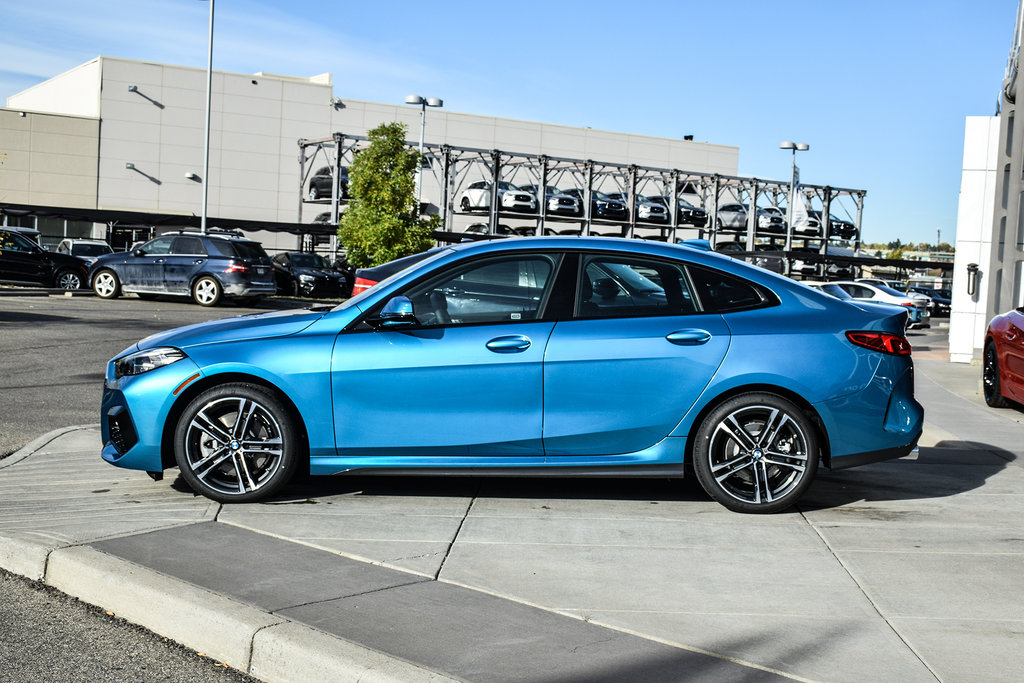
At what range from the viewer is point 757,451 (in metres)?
5.67

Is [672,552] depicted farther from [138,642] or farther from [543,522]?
[138,642]

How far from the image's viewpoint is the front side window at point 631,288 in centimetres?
574

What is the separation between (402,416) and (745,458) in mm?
1887

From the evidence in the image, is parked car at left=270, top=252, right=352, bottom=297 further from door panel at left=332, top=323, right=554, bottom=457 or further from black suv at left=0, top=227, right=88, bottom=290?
door panel at left=332, top=323, right=554, bottom=457

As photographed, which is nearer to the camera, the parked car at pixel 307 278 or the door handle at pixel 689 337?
the door handle at pixel 689 337

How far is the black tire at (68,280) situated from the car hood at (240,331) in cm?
2270

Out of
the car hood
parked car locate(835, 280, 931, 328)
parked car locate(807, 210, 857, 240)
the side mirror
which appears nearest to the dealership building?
parked car locate(807, 210, 857, 240)

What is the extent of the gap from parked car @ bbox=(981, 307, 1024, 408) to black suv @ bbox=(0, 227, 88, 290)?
22.5m

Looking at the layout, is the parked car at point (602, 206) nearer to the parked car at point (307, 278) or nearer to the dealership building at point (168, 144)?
the dealership building at point (168, 144)

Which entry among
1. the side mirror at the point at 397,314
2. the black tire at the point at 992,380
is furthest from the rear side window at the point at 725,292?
the black tire at the point at 992,380

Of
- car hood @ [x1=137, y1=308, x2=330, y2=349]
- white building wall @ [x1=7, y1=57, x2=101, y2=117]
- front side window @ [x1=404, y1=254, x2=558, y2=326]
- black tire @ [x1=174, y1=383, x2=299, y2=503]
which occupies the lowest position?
black tire @ [x1=174, y1=383, x2=299, y2=503]

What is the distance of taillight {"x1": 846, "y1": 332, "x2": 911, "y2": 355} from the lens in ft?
18.7

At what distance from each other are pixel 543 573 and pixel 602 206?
48074 millimetres

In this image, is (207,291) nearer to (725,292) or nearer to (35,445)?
(35,445)
